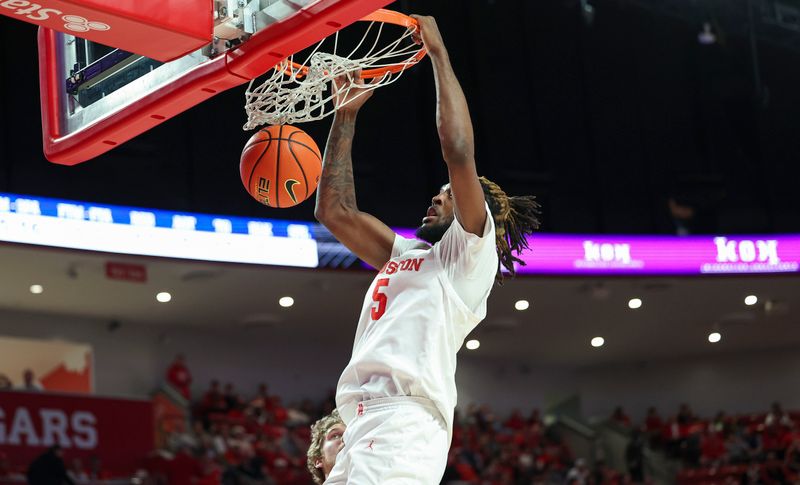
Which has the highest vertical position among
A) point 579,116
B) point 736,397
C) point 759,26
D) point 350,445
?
point 759,26

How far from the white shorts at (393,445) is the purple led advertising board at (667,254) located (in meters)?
10.6

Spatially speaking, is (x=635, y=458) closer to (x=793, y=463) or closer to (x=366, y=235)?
(x=793, y=463)

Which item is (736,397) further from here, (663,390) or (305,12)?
(305,12)

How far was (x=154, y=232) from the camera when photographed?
40.1 feet

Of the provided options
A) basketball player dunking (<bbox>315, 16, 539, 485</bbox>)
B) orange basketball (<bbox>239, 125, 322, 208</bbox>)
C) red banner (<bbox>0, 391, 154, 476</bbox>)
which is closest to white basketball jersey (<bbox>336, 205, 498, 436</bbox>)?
basketball player dunking (<bbox>315, 16, 539, 485</bbox>)

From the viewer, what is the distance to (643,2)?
55.1 ft

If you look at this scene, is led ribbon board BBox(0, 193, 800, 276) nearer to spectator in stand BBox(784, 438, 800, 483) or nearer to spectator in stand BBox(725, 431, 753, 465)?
spectator in stand BBox(784, 438, 800, 483)

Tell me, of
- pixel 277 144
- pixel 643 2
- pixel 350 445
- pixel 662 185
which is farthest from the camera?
pixel 643 2

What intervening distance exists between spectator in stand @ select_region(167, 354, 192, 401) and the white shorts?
12.7 metres

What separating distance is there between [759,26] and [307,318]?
7.45 meters

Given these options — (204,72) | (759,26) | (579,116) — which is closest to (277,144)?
(204,72)

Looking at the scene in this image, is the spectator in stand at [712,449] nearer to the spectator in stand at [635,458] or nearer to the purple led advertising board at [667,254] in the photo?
the spectator in stand at [635,458]

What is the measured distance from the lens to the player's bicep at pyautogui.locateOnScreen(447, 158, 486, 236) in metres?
3.64

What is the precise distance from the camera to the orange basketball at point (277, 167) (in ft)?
16.1
